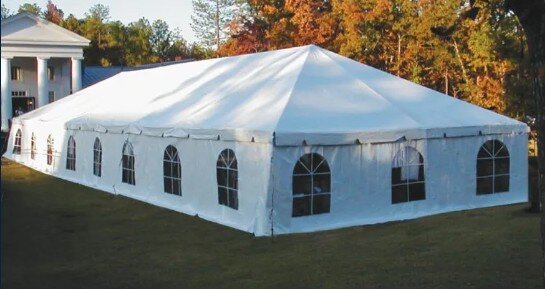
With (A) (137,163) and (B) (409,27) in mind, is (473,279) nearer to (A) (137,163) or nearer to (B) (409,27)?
(A) (137,163)

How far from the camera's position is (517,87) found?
69.4 feet

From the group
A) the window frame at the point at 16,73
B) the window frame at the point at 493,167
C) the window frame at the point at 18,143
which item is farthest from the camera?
the window frame at the point at 16,73

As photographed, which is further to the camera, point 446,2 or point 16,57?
point 16,57

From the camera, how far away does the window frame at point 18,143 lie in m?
26.9

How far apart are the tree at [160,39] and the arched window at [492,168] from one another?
6562cm

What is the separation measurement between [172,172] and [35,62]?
3839 centimetres

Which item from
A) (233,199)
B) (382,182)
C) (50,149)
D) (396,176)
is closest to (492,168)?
(396,176)

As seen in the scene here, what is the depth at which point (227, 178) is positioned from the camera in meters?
12.2

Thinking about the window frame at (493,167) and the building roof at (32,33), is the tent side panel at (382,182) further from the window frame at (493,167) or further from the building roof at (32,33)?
the building roof at (32,33)

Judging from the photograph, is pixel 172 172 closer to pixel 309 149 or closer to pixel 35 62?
pixel 309 149

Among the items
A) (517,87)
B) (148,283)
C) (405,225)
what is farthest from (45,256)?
(517,87)

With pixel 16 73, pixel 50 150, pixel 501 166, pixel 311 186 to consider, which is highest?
pixel 16 73

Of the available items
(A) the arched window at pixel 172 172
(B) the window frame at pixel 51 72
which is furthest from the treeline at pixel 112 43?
(A) the arched window at pixel 172 172

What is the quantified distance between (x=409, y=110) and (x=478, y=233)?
3.91 metres
